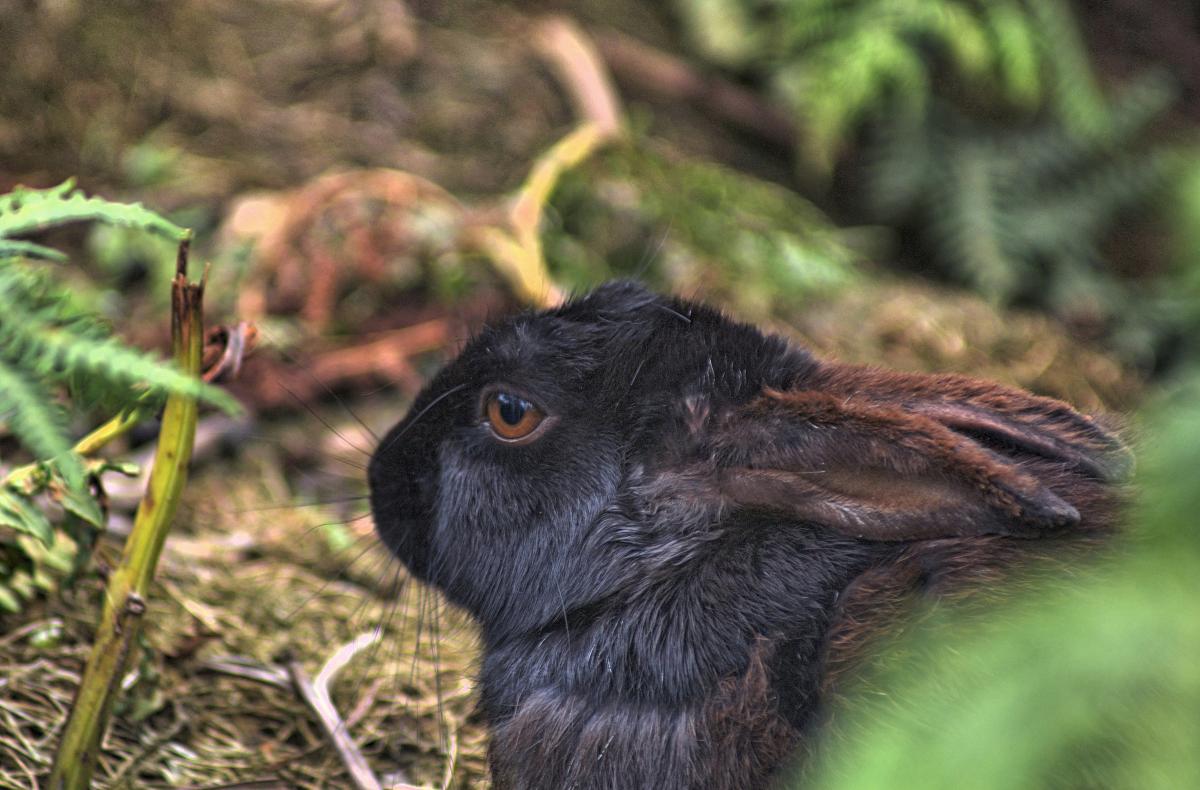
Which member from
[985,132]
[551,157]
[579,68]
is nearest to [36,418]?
[551,157]

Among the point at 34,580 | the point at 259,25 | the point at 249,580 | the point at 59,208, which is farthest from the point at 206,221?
the point at 59,208

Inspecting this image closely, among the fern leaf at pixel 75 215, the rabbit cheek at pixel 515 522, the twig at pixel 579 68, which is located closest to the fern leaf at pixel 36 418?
the fern leaf at pixel 75 215

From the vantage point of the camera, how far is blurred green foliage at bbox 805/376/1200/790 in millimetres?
1138

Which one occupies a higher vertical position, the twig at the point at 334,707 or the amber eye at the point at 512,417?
the amber eye at the point at 512,417

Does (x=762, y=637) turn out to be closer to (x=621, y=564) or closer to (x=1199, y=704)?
(x=621, y=564)

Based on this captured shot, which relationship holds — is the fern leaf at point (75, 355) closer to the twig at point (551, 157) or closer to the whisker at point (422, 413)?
the whisker at point (422, 413)

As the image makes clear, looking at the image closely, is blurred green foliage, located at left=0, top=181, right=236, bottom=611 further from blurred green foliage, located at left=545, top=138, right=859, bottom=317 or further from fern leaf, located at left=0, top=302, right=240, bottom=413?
blurred green foliage, located at left=545, top=138, right=859, bottom=317

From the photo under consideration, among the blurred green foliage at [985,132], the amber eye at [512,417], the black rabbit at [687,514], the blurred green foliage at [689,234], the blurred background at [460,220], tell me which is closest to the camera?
the black rabbit at [687,514]

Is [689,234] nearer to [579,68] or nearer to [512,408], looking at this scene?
[579,68]

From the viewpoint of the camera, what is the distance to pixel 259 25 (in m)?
5.75

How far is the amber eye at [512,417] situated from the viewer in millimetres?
2629

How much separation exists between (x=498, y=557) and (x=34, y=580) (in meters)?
1.10

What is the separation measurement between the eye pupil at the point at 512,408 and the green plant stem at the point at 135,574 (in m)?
0.66

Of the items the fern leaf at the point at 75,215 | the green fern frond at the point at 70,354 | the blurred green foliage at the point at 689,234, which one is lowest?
the blurred green foliage at the point at 689,234
